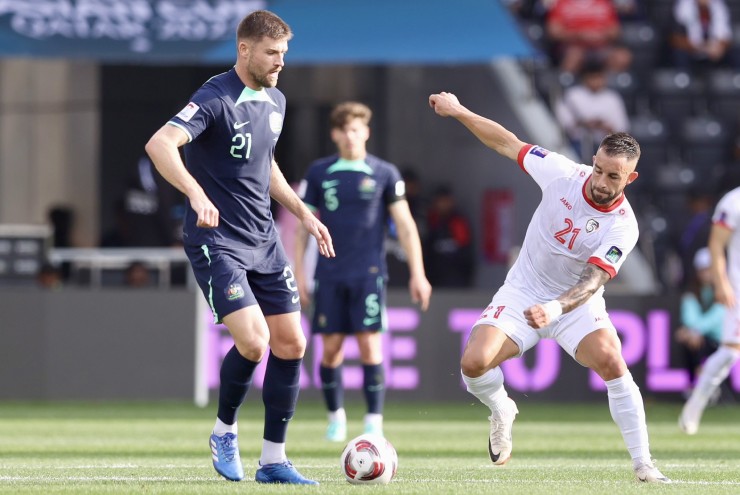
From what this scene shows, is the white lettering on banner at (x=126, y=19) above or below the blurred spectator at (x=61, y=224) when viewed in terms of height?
above

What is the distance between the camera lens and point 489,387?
8273 millimetres

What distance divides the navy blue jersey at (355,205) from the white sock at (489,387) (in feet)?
9.61

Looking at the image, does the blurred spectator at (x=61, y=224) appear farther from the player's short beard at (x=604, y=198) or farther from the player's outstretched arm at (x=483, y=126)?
the player's short beard at (x=604, y=198)

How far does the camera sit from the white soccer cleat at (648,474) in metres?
7.63

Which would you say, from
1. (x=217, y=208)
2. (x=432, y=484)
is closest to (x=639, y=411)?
(x=432, y=484)

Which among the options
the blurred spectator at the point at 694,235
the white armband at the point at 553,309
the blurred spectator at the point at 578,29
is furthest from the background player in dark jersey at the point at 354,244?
the blurred spectator at the point at 578,29

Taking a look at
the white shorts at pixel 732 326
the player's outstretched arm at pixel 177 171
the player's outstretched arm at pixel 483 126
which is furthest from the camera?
the white shorts at pixel 732 326

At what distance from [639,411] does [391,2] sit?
910 cm

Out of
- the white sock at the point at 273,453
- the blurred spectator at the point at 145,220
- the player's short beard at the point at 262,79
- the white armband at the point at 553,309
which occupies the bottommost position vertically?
the white sock at the point at 273,453

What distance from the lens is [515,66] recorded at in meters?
18.8

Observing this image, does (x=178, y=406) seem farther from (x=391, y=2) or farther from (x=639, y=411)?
(x=639, y=411)

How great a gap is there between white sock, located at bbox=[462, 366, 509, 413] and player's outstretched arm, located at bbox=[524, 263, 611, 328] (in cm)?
70

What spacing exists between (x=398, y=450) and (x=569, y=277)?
269 centimetres

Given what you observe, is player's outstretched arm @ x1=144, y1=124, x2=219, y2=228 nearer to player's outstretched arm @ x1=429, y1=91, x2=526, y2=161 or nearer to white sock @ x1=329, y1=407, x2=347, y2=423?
player's outstretched arm @ x1=429, y1=91, x2=526, y2=161
